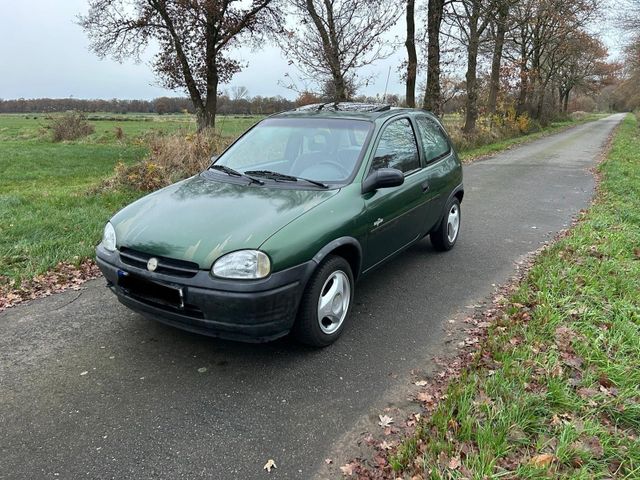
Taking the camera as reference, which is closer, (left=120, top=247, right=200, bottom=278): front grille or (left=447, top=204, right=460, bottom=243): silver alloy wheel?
(left=120, top=247, right=200, bottom=278): front grille

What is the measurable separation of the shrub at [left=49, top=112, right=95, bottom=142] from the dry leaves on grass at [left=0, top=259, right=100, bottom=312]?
→ 2459 centimetres

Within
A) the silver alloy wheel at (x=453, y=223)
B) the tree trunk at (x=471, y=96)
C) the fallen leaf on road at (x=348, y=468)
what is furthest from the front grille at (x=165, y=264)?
the tree trunk at (x=471, y=96)

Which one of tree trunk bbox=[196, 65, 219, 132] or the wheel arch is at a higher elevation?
tree trunk bbox=[196, 65, 219, 132]

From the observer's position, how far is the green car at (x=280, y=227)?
2.90 metres

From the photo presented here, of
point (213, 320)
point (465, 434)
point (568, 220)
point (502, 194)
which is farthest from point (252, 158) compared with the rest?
point (502, 194)

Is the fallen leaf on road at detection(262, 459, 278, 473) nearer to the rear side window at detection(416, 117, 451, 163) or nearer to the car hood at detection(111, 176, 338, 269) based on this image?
the car hood at detection(111, 176, 338, 269)

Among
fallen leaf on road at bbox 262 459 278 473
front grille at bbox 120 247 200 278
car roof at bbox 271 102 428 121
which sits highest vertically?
car roof at bbox 271 102 428 121

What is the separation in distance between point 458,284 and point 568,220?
149 inches

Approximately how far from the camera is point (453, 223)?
589 centimetres

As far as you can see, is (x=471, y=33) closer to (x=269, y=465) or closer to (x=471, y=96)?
(x=471, y=96)

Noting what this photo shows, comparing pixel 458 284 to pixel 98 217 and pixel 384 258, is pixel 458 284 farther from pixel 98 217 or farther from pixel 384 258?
pixel 98 217

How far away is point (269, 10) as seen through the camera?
58.0 ft

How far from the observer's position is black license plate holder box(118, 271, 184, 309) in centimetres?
297

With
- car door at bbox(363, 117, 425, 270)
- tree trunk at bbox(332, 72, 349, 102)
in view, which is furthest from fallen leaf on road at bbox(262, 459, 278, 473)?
tree trunk at bbox(332, 72, 349, 102)
